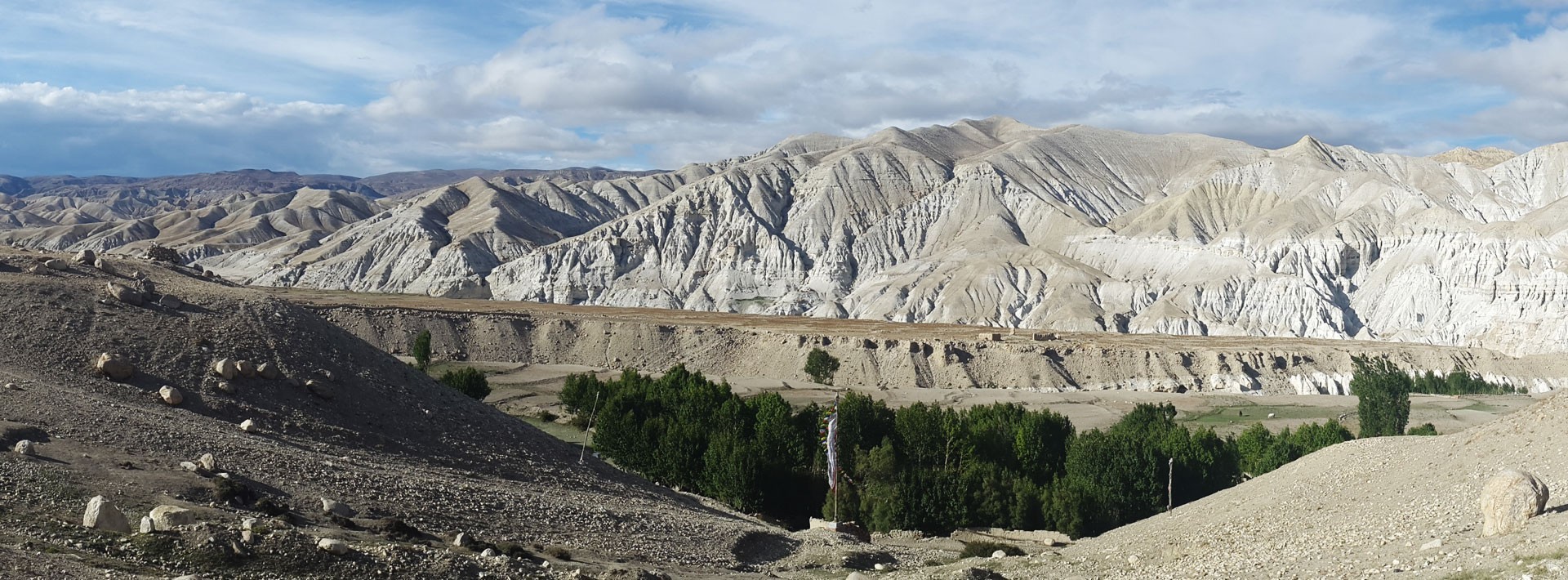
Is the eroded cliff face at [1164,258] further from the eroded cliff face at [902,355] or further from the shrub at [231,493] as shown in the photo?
the shrub at [231,493]

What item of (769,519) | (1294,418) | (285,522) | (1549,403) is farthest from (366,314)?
(1549,403)

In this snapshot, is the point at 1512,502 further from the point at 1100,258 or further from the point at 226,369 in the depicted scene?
the point at 1100,258

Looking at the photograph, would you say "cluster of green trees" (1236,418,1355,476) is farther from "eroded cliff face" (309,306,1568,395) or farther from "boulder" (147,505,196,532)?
"boulder" (147,505,196,532)

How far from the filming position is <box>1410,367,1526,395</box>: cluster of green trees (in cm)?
9475

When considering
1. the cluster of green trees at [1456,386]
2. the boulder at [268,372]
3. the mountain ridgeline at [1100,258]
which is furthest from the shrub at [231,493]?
the mountain ridgeline at [1100,258]

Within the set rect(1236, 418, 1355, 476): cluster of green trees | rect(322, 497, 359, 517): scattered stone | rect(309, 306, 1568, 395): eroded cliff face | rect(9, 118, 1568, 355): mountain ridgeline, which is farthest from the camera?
rect(9, 118, 1568, 355): mountain ridgeline

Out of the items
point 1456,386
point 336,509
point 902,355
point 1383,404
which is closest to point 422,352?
point 902,355

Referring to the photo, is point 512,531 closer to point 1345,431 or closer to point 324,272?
point 1345,431

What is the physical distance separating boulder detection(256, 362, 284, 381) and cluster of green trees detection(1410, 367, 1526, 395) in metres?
89.5

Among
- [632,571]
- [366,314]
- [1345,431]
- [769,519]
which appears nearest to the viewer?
[632,571]

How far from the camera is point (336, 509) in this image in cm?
2298

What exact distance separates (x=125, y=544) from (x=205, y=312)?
17.5 m

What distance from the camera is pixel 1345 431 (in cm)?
5847

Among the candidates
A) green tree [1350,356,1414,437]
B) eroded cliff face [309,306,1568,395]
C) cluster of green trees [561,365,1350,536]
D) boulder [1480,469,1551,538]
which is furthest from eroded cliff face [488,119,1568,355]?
boulder [1480,469,1551,538]
